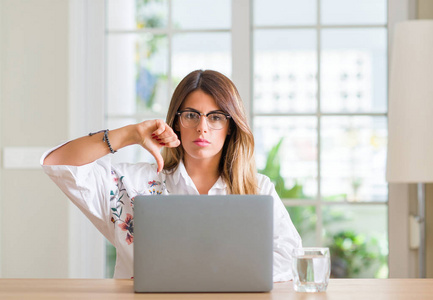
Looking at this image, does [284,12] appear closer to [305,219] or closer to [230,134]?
[305,219]

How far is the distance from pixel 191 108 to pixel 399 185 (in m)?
1.78

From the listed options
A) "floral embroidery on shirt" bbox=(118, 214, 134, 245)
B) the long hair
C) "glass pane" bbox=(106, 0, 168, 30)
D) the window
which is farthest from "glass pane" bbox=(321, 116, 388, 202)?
"floral embroidery on shirt" bbox=(118, 214, 134, 245)

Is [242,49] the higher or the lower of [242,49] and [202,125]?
the higher

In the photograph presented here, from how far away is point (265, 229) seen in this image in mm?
1229

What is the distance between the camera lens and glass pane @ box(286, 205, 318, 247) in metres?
3.42

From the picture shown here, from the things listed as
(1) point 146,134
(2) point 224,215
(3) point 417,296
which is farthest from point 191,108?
(3) point 417,296

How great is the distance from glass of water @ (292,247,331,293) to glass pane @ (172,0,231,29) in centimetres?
238

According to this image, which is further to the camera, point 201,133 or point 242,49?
point 242,49

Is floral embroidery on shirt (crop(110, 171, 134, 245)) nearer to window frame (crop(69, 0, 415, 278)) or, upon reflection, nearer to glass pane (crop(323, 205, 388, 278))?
window frame (crop(69, 0, 415, 278))

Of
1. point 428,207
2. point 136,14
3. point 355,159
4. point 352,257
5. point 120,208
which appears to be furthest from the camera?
point 352,257

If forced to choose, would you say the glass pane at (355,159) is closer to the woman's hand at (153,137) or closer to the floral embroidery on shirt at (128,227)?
the floral embroidery on shirt at (128,227)

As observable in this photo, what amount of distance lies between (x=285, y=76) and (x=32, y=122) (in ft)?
4.85

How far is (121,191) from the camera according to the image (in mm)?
1970

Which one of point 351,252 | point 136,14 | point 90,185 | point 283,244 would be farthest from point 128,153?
point 283,244
